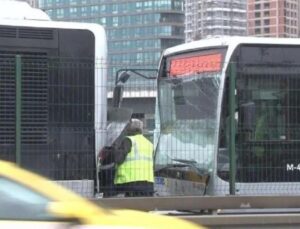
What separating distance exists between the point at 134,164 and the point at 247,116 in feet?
6.26

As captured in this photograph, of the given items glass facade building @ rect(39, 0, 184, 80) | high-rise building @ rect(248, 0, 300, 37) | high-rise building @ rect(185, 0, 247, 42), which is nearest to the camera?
glass facade building @ rect(39, 0, 184, 80)

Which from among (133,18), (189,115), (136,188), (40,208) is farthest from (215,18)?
(40,208)

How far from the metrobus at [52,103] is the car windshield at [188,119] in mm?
1289

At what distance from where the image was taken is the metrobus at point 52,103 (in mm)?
9031

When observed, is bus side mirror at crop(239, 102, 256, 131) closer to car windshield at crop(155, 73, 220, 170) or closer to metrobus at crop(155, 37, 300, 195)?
metrobus at crop(155, 37, 300, 195)

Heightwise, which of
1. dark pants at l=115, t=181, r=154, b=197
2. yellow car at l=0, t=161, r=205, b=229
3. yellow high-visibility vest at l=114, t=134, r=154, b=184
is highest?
yellow car at l=0, t=161, r=205, b=229

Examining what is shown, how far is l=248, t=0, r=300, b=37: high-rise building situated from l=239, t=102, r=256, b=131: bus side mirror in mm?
26367

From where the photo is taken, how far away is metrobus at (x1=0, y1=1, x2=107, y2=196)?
356 inches

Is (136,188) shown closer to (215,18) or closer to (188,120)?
(188,120)

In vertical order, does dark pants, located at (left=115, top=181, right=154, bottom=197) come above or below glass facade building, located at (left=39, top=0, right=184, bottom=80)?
below

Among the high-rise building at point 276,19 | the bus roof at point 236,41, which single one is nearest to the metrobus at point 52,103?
the bus roof at point 236,41

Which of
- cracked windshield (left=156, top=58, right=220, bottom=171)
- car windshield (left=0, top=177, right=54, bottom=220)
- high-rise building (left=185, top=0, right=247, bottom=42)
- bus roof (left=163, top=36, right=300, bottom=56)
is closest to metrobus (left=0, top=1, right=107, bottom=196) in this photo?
cracked windshield (left=156, top=58, right=220, bottom=171)

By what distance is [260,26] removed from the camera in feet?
130

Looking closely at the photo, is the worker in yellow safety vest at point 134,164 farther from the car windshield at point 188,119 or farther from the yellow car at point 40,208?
the yellow car at point 40,208
